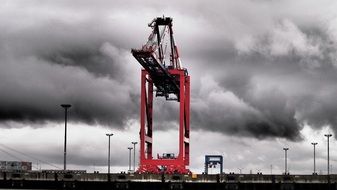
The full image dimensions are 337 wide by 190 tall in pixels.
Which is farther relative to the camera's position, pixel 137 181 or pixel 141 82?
pixel 141 82

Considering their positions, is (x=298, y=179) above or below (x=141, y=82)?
below

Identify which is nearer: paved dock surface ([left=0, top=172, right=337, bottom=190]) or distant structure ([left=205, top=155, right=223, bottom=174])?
paved dock surface ([left=0, top=172, right=337, bottom=190])

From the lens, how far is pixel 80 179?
100 metres

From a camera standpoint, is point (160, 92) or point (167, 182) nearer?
point (167, 182)

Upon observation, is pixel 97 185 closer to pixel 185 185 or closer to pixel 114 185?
pixel 114 185

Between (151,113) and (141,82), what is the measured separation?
7902 millimetres

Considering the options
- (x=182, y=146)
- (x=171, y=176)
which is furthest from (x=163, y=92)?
(x=171, y=176)

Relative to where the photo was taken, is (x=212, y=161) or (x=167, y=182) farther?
(x=212, y=161)

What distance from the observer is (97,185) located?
9981cm

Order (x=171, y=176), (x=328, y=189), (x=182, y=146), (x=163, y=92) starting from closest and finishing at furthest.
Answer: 1. (x=328, y=189)
2. (x=171, y=176)
3. (x=182, y=146)
4. (x=163, y=92)

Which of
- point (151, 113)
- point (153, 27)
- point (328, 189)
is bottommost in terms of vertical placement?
point (328, 189)

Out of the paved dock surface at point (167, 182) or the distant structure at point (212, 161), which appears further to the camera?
the distant structure at point (212, 161)

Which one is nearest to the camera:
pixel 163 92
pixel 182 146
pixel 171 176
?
pixel 171 176

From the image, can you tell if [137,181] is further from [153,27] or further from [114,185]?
[153,27]
